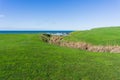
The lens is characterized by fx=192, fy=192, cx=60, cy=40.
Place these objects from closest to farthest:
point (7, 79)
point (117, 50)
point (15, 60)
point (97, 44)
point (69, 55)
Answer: point (7, 79) < point (15, 60) < point (69, 55) < point (117, 50) < point (97, 44)

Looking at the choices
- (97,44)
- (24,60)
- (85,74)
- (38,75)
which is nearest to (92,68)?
(85,74)

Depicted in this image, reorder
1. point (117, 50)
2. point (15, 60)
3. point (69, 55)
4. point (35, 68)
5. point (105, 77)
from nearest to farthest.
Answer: point (105, 77) → point (35, 68) → point (15, 60) → point (69, 55) → point (117, 50)

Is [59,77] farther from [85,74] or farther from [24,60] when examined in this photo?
[24,60]

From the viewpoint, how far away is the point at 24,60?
69.8 feet

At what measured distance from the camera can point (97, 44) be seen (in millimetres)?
36625

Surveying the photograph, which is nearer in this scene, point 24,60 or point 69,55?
point 24,60

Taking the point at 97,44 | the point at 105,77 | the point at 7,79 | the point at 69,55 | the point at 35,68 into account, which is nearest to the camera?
the point at 7,79

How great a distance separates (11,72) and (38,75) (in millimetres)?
2567

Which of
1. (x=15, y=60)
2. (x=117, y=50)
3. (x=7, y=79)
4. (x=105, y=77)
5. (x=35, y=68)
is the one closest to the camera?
(x=7, y=79)

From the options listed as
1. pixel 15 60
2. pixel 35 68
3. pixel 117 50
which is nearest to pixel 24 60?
pixel 15 60

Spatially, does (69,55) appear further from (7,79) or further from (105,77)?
(7,79)

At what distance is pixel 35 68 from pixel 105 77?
22.4ft

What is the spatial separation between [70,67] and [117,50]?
581 inches

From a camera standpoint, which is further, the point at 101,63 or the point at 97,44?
the point at 97,44
